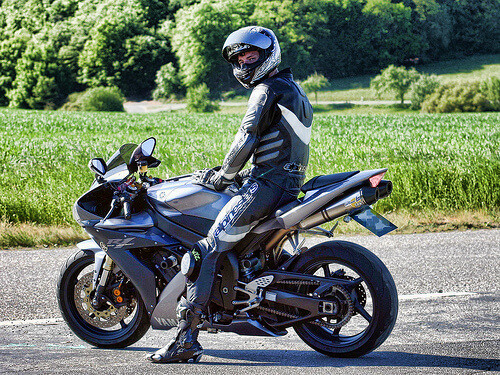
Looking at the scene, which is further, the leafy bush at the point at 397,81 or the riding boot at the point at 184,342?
the leafy bush at the point at 397,81

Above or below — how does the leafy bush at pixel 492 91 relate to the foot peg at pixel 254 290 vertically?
below

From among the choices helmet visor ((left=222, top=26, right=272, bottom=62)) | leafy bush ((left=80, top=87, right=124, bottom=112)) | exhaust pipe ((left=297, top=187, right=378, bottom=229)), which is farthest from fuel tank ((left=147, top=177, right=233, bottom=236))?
leafy bush ((left=80, top=87, right=124, bottom=112))

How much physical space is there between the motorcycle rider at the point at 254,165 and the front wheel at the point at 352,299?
438 mm

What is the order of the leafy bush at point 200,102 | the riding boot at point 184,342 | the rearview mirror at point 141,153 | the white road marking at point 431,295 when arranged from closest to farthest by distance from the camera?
the riding boot at point 184,342 → the rearview mirror at point 141,153 → the white road marking at point 431,295 → the leafy bush at point 200,102

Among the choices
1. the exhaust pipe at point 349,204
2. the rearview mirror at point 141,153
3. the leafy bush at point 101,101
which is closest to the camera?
the exhaust pipe at point 349,204

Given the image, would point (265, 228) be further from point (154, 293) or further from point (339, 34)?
point (339, 34)

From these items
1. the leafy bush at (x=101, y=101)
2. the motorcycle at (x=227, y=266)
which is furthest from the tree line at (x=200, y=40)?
the motorcycle at (x=227, y=266)

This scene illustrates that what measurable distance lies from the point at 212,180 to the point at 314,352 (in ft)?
4.51

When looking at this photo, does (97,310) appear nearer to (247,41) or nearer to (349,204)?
(349,204)

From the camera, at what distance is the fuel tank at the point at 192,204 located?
440cm

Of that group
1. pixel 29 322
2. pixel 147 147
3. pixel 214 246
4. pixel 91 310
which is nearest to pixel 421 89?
pixel 29 322

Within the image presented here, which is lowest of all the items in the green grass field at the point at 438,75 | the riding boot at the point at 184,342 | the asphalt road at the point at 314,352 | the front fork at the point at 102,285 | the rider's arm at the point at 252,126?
the green grass field at the point at 438,75

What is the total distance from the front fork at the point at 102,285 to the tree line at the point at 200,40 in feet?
295

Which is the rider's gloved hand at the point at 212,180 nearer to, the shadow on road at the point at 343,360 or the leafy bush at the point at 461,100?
the shadow on road at the point at 343,360
